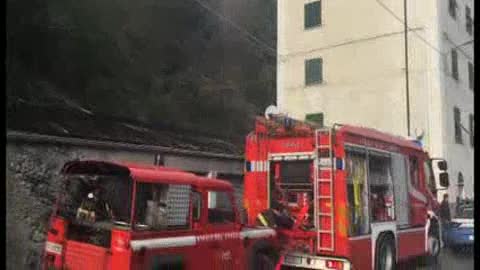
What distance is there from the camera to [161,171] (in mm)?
4297

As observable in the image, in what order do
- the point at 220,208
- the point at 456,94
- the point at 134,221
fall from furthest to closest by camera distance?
1. the point at 456,94
2. the point at 220,208
3. the point at 134,221

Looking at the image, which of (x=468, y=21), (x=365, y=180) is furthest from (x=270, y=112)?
(x=468, y=21)

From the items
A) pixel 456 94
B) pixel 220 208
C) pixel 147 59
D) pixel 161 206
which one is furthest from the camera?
pixel 456 94

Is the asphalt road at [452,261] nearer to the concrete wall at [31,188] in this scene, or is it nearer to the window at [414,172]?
the window at [414,172]

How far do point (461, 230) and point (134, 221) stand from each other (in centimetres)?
543

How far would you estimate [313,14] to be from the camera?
7.28m

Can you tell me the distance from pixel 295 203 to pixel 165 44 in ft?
7.24

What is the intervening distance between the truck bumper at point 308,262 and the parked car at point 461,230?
2.70 metres

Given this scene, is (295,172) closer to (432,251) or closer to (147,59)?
(147,59)

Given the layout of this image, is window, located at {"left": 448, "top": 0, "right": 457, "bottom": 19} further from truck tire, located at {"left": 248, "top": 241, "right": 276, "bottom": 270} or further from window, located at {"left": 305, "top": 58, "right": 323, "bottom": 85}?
truck tire, located at {"left": 248, "top": 241, "right": 276, "bottom": 270}

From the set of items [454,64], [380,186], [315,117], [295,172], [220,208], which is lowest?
[220,208]

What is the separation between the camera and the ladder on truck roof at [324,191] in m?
5.52

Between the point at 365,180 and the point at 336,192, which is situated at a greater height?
the point at 365,180

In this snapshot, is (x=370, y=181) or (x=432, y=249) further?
(x=432, y=249)
